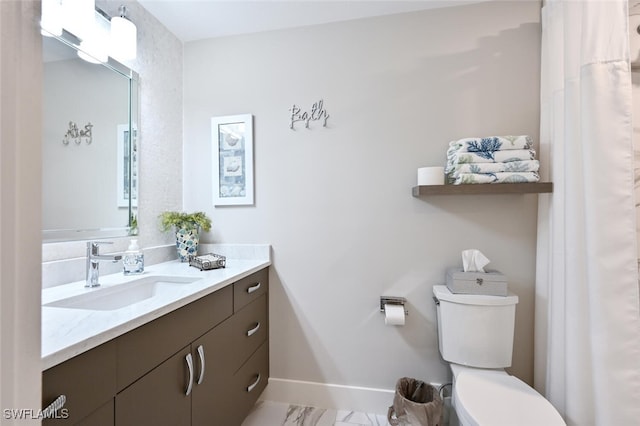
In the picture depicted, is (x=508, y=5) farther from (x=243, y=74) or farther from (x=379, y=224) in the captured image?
(x=243, y=74)

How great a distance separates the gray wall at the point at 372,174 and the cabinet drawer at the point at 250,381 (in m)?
0.11

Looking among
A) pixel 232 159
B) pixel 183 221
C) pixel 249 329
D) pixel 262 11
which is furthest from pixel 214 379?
pixel 262 11

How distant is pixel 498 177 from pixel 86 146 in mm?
2006

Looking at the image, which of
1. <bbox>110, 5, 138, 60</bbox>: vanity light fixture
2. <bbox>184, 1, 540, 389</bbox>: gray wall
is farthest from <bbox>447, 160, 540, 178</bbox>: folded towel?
<bbox>110, 5, 138, 60</bbox>: vanity light fixture

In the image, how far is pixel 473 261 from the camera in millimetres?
1513

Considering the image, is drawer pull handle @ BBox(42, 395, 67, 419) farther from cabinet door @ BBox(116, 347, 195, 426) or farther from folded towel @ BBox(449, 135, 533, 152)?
folded towel @ BBox(449, 135, 533, 152)

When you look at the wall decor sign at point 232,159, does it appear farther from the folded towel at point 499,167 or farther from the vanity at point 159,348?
the folded towel at point 499,167

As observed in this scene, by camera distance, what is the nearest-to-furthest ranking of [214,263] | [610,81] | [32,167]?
[32,167], [610,81], [214,263]

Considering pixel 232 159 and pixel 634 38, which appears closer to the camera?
pixel 634 38

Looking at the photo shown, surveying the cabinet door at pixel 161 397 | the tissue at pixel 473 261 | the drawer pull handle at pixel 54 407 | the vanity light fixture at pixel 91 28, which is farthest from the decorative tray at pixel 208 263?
the tissue at pixel 473 261

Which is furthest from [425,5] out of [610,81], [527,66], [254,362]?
[254,362]

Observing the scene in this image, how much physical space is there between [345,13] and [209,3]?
79 centimetres

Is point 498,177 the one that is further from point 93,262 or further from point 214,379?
point 93,262

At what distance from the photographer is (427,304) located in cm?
170
